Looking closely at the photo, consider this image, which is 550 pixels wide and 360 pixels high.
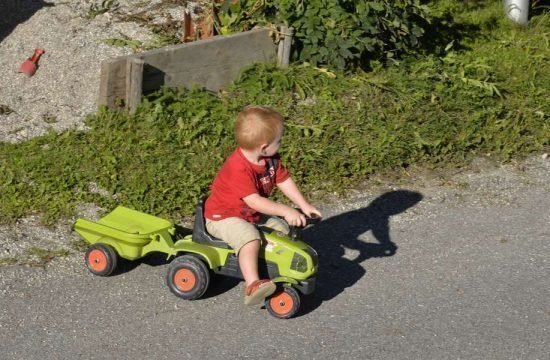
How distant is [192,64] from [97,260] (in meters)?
2.39

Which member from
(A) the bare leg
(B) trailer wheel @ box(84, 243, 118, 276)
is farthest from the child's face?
(B) trailer wheel @ box(84, 243, 118, 276)

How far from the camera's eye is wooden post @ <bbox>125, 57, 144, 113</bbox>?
6.66m

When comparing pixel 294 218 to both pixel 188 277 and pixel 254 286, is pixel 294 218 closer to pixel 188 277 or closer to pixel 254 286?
pixel 254 286

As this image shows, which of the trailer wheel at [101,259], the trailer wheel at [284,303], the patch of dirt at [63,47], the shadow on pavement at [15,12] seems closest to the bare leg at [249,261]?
the trailer wheel at [284,303]

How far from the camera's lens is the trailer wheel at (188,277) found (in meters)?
4.96

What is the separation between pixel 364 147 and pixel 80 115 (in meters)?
2.07

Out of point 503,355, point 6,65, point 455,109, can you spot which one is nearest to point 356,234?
point 503,355

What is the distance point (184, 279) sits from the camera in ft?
16.4

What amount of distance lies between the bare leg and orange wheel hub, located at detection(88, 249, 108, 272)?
2.63 feet

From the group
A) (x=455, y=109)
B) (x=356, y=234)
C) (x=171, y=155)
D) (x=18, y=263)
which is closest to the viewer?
(x=18, y=263)

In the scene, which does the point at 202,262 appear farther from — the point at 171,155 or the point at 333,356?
the point at 171,155

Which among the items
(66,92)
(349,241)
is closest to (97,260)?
(349,241)

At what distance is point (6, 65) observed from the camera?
297 inches

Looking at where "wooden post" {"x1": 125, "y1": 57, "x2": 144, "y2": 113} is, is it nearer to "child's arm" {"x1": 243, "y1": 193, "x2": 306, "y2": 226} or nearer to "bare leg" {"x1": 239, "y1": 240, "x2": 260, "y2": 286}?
"child's arm" {"x1": 243, "y1": 193, "x2": 306, "y2": 226}
